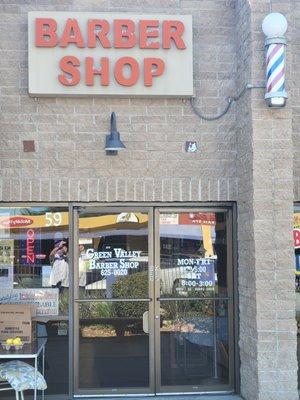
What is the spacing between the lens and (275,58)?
638 centimetres

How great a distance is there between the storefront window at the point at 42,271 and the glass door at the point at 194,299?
1112 millimetres

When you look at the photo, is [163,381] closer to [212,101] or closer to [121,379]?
[121,379]

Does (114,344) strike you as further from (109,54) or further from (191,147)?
(109,54)

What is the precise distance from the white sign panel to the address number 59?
139 cm

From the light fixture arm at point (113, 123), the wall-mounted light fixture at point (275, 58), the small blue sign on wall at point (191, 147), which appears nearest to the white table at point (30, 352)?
the light fixture arm at point (113, 123)

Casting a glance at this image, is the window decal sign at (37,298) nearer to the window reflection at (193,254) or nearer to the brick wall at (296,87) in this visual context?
the window reflection at (193,254)

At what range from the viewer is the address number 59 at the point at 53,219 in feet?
23.0

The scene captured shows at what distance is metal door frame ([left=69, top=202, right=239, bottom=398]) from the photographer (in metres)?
6.90

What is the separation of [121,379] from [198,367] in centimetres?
93

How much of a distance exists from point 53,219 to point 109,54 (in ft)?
6.61

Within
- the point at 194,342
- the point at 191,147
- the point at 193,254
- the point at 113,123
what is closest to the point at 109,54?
the point at 113,123

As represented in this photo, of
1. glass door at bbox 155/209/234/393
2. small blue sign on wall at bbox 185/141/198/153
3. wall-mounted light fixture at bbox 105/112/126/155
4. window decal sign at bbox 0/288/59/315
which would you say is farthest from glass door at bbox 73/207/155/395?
small blue sign on wall at bbox 185/141/198/153

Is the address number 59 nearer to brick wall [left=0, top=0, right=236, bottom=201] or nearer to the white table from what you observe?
brick wall [left=0, top=0, right=236, bottom=201]

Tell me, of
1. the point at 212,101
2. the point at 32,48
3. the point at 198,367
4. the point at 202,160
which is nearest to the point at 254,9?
the point at 212,101
